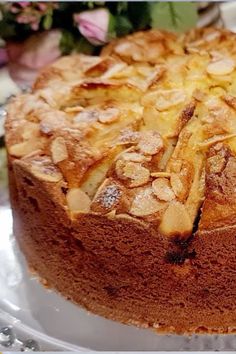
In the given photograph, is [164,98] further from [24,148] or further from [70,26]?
[70,26]

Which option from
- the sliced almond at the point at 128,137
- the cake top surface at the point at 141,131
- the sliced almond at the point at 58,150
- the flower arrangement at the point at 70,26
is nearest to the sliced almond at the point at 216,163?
the cake top surface at the point at 141,131

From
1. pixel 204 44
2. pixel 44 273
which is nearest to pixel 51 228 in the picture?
pixel 44 273

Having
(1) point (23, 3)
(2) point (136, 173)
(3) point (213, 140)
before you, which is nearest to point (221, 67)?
(3) point (213, 140)

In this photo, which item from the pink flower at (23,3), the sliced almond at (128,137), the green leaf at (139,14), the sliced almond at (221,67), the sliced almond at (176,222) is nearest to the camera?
the sliced almond at (176,222)

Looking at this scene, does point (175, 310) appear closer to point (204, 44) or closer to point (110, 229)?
point (110, 229)

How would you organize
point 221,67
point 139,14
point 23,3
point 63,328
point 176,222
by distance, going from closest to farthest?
point 176,222, point 63,328, point 221,67, point 23,3, point 139,14

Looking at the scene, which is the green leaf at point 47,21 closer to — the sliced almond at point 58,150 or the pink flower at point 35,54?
the pink flower at point 35,54

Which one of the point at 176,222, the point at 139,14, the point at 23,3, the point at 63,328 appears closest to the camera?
the point at 176,222
